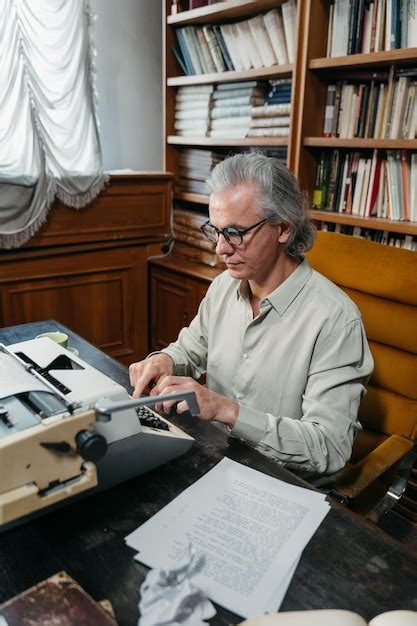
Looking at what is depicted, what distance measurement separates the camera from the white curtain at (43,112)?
233 cm

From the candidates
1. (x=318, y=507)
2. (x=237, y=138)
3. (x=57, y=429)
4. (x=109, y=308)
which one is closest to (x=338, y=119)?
(x=237, y=138)

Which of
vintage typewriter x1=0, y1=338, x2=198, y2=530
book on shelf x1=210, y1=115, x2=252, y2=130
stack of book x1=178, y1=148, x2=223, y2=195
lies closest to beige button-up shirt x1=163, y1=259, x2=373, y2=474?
vintage typewriter x1=0, y1=338, x2=198, y2=530

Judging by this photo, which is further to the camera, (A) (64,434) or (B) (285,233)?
(B) (285,233)

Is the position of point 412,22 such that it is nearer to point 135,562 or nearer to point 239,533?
point 239,533

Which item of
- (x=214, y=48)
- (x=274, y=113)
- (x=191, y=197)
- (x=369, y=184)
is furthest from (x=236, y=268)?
(x=214, y=48)

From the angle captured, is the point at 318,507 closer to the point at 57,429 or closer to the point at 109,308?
the point at 57,429

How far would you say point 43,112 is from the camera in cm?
246

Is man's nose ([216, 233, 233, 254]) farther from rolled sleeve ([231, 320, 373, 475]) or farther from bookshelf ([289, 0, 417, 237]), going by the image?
bookshelf ([289, 0, 417, 237])

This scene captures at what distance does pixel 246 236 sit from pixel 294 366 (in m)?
0.34

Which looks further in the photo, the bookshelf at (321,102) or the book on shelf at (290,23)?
the book on shelf at (290,23)

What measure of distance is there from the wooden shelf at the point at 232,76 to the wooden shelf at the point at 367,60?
0.18 meters

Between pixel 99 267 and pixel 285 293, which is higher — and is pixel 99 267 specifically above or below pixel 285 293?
below

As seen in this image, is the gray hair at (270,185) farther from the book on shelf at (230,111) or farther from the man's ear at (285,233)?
the book on shelf at (230,111)

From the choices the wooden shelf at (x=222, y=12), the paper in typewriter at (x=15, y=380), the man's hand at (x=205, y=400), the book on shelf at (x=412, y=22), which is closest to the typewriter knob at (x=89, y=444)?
the paper in typewriter at (x=15, y=380)
